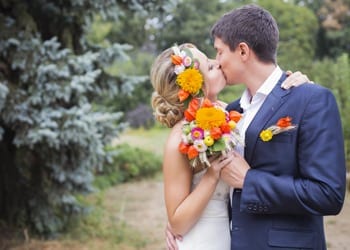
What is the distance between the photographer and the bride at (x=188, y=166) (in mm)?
2156

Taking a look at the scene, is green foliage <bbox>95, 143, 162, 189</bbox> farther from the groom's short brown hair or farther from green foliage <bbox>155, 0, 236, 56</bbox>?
green foliage <bbox>155, 0, 236, 56</bbox>

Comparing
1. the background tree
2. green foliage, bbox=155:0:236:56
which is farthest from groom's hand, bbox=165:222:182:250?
green foliage, bbox=155:0:236:56

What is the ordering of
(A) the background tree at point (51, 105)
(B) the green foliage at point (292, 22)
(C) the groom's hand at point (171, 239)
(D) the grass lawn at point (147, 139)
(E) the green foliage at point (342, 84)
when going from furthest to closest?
(B) the green foliage at point (292, 22), (D) the grass lawn at point (147, 139), (E) the green foliage at point (342, 84), (A) the background tree at point (51, 105), (C) the groom's hand at point (171, 239)

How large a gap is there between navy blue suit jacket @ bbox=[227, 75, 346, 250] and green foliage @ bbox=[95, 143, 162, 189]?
774cm

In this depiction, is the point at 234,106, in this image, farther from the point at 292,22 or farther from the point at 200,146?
the point at 292,22

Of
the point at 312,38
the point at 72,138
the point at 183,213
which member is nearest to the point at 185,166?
A: the point at 183,213

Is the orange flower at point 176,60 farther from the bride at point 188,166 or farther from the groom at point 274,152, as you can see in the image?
the groom at point 274,152

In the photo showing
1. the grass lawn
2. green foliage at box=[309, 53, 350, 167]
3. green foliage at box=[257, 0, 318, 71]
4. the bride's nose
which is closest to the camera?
the bride's nose

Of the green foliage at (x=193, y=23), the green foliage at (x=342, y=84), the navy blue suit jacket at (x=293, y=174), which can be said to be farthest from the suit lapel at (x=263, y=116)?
the green foliage at (x=193, y=23)

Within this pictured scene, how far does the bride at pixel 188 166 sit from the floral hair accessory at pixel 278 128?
175 mm

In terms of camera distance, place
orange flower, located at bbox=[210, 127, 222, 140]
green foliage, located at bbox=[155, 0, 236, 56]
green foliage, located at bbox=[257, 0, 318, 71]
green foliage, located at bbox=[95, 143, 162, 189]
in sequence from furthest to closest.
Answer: green foliage, located at bbox=[155, 0, 236, 56]
green foliage, located at bbox=[257, 0, 318, 71]
green foliage, located at bbox=[95, 143, 162, 189]
orange flower, located at bbox=[210, 127, 222, 140]

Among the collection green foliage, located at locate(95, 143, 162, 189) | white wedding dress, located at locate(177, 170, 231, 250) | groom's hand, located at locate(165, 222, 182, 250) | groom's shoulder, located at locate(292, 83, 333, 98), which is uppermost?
groom's shoulder, located at locate(292, 83, 333, 98)

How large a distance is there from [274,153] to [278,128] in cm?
12

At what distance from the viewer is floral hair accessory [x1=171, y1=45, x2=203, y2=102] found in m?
2.16
